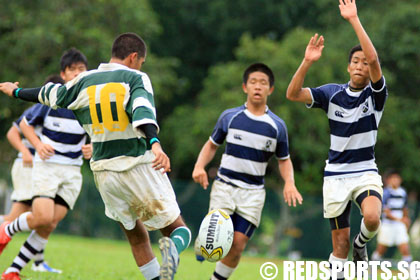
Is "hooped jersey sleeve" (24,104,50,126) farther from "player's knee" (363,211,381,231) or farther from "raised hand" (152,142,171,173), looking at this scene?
"player's knee" (363,211,381,231)

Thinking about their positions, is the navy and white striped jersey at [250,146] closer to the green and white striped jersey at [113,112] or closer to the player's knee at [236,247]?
the player's knee at [236,247]

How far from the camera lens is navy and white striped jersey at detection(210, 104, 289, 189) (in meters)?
7.43

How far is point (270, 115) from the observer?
300 inches

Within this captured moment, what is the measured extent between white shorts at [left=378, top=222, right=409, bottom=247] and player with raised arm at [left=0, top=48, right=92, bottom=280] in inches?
327

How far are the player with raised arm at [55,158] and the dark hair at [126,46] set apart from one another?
2090mm

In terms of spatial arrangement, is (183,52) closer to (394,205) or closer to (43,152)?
(394,205)

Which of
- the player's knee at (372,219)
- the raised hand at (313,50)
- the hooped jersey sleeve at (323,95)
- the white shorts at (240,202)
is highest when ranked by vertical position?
the raised hand at (313,50)

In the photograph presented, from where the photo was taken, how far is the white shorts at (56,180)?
7785 mm

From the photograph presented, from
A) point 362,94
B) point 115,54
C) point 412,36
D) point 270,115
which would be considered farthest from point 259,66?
point 412,36

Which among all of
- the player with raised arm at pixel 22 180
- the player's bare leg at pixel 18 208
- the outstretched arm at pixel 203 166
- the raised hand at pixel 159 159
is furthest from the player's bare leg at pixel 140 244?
the player's bare leg at pixel 18 208

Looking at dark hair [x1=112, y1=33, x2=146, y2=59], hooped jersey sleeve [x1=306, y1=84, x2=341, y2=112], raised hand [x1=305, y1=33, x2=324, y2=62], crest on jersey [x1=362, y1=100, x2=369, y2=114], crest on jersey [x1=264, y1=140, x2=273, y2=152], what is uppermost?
raised hand [x1=305, y1=33, x2=324, y2=62]

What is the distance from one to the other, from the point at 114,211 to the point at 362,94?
274 cm

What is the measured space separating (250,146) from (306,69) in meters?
1.28

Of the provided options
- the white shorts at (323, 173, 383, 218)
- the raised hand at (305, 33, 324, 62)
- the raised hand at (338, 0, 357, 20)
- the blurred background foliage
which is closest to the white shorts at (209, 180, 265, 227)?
the white shorts at (323, 173, 383, 218)
